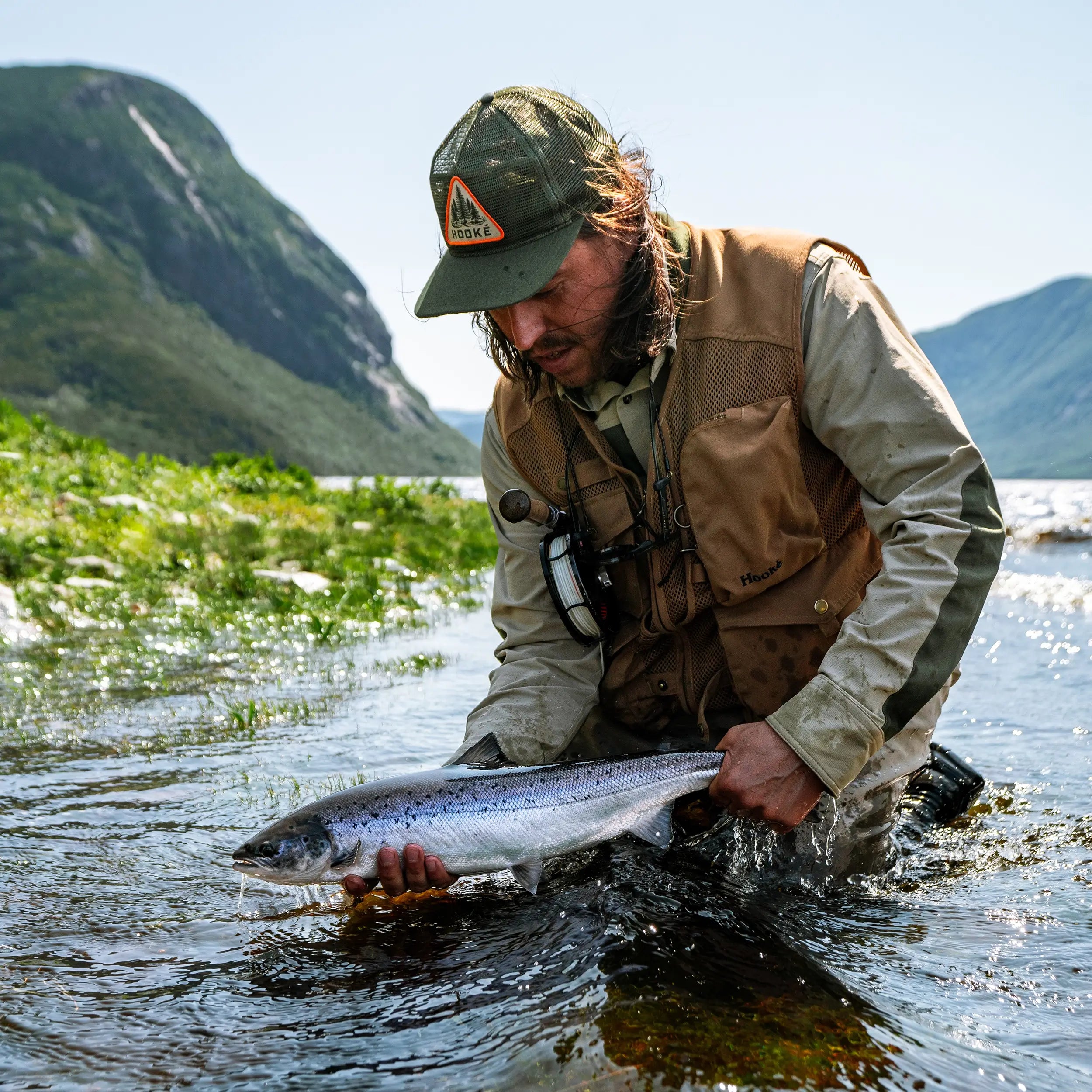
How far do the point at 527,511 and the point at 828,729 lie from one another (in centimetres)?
150

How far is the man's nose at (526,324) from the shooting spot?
4094 mm

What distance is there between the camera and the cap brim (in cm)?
394

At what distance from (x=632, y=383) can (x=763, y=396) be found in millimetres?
540

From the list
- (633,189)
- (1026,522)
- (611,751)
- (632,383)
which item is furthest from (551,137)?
(1026,522)

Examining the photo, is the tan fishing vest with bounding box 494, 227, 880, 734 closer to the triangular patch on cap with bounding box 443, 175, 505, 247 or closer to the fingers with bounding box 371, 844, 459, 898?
the triangular patch on cap with bounding box 443, 175, 505, 247

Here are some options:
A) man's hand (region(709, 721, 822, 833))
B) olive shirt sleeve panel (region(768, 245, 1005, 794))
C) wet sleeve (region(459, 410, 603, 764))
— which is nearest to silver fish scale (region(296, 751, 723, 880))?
man's hand (region(709, 721, 822, 833))

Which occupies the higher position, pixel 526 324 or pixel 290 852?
pixel 526 324

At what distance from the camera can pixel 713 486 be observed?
426 centimetres

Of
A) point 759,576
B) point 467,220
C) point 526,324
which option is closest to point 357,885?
point 759,576

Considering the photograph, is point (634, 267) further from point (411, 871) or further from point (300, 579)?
point (300, 579)

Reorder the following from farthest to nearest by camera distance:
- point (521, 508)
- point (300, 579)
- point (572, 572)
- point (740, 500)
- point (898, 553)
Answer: point (300, 579), point (572, 572), point (521, 508), point (740, 500), point (898, 553)

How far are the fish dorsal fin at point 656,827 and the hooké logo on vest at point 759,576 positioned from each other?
920 millimetres

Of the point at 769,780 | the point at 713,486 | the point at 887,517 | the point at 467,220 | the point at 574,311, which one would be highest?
the point at 467,220

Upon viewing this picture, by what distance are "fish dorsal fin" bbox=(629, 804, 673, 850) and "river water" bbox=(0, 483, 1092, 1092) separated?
0.24 metres
